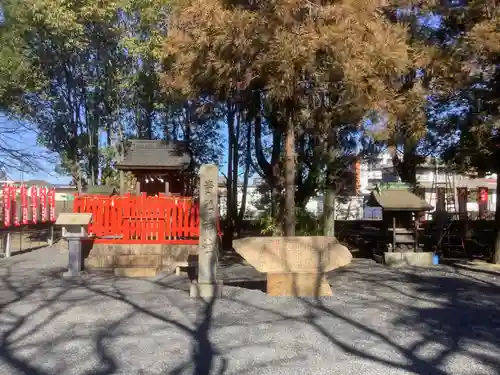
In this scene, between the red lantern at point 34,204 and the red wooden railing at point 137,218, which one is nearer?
the red wooden railing at point 137,218

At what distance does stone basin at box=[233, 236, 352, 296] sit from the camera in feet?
31.5

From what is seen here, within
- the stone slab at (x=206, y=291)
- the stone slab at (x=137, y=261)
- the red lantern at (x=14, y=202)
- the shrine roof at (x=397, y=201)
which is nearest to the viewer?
the stone slab at (x=206, y=291)

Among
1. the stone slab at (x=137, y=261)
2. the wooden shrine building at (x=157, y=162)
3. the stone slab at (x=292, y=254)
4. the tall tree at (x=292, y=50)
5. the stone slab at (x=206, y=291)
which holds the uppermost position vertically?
the tall tree at (x=292, y=50)

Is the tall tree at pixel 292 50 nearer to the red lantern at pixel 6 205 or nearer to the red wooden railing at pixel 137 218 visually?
the red wooden railing at pixel 137 218

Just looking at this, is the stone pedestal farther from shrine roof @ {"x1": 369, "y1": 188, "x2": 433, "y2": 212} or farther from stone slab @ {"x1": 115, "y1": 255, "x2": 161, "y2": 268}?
shrine roof @ {"x1": 369, "y1": 188, "x2": 433, "y2": 212}

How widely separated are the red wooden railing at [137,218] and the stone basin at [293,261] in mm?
4707

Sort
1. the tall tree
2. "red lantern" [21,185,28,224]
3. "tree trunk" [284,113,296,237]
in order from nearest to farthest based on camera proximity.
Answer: the tall tree
"tree trunk" [284,113,296,237]
"red lantern" [21,185,28,224]

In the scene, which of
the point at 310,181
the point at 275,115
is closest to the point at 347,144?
the point at 310,181

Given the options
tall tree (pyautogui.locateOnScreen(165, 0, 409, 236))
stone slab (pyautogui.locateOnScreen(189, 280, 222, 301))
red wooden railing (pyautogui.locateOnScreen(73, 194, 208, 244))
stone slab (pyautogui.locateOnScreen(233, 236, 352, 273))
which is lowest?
stone slab (pyautogui.locateOnScreen(189, 280, 222, 301))

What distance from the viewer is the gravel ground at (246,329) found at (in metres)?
5.70

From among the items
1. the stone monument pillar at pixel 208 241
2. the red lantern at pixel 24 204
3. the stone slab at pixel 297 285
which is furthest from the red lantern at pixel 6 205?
the stone slab at pixel 297 285

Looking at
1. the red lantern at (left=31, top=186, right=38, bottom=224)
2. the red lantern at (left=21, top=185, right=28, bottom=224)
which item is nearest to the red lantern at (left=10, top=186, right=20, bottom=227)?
the red lantern at (left=21, top=185, right=28, bottom=224)

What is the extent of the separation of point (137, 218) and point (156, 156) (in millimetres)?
3084

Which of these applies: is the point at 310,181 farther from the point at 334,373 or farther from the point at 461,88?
the point at 334,373
